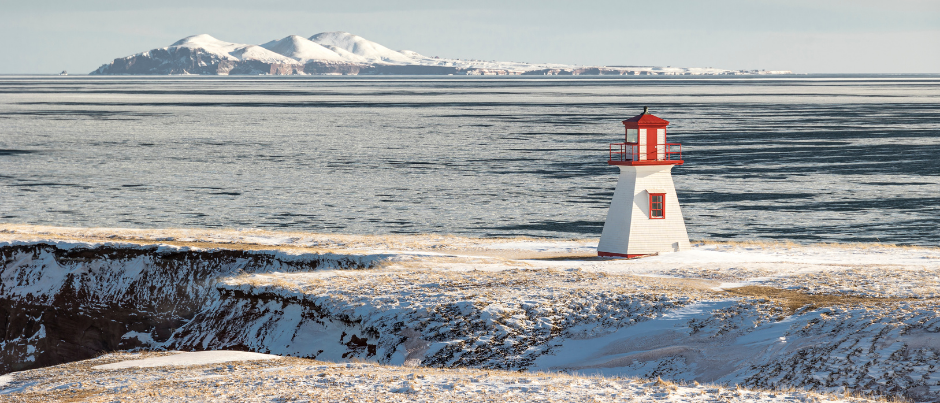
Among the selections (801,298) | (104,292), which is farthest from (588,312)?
(104,292)

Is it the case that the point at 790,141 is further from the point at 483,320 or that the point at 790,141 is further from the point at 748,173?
the point at 483,320

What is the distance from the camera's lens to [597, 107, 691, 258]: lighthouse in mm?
30359

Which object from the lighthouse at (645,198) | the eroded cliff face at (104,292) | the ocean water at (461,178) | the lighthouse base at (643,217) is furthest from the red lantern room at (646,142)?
the ocean water at (461,178)

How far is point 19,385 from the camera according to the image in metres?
18.1

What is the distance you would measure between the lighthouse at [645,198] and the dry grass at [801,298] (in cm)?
708

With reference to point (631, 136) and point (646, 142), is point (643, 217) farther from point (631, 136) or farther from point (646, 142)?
point (631, 136)

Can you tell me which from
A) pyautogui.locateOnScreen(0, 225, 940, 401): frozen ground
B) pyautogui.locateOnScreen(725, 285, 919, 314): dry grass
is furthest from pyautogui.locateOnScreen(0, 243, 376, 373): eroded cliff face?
pyautogui.locateOnScreen(725, 285, 919, 314): dry grass

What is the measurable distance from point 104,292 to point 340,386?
15470 millimetres

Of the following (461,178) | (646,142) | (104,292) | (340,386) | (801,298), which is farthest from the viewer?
(461,178)

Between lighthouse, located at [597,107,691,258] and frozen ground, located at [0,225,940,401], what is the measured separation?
867 mm

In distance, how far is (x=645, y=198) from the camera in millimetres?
30594

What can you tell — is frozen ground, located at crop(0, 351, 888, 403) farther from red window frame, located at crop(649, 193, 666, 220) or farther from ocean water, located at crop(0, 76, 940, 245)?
ocean water, located at crop(0, 76, 940, 245)

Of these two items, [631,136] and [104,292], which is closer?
[104,292]

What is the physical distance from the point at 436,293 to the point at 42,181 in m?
45.6
